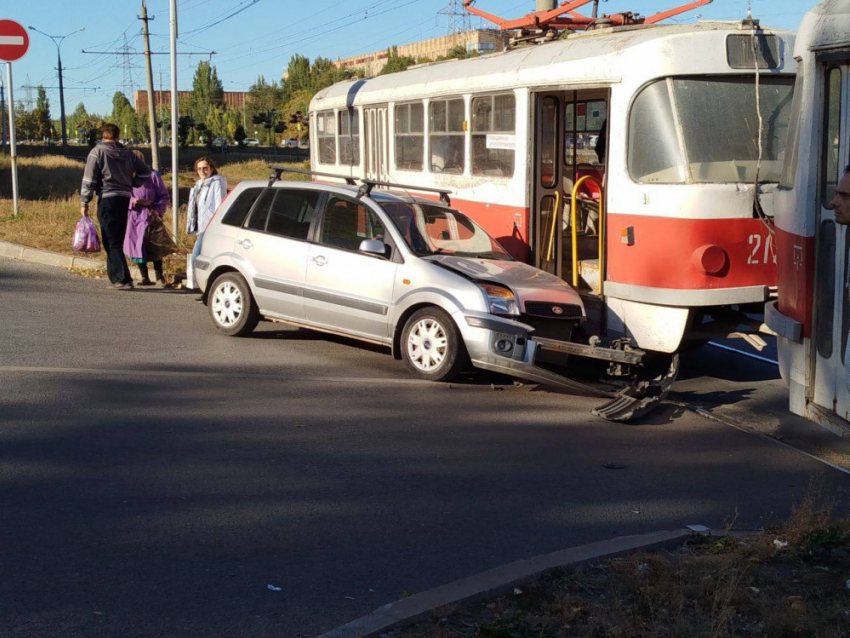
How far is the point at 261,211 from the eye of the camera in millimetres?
10961

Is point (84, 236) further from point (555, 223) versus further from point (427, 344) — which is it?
point (427, 344)

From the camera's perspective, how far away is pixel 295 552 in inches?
204

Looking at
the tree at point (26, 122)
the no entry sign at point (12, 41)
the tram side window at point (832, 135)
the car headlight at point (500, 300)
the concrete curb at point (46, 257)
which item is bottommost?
the concrete curb at point (46, 257)

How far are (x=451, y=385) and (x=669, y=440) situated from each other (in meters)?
2.13

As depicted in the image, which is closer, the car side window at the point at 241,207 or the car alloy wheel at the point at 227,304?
the car alloy wheel at the point at 227,304

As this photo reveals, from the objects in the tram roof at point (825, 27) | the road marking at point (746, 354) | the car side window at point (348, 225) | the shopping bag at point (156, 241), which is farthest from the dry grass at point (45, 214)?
the tram roof at point (825, 27)

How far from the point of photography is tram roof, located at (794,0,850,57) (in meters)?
5.83

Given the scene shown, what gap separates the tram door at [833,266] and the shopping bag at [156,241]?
9063mm

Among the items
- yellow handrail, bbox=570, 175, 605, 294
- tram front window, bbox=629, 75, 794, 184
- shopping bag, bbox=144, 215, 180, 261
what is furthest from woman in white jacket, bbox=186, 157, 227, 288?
tram front window, bbox=629, 75, 794, 184

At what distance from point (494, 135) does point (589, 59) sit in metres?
1.87

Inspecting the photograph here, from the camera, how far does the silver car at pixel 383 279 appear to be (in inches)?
358

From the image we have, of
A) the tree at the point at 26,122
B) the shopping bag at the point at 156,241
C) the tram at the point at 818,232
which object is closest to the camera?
the tram at the point at 818,232

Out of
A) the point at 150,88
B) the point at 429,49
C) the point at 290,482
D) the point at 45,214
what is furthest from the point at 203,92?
the point at 290,482

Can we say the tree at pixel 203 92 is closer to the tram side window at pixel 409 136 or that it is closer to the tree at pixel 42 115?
the tree at pixel 42 115
